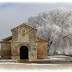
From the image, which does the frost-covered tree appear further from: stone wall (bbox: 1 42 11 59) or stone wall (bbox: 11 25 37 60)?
stone wall (bbox: 1 42 11 59)

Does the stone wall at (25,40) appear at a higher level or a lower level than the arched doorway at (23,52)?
higher

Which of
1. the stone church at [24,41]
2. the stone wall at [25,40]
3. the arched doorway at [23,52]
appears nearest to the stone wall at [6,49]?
the stone church at [24,41]

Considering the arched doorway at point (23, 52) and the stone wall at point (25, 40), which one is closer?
the stone wall at point (25, 40)

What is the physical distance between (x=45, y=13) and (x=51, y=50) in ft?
27.8

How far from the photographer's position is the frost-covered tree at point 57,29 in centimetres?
3950

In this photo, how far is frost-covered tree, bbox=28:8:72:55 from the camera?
130ft

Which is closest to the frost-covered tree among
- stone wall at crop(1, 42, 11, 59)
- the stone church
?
the stone church

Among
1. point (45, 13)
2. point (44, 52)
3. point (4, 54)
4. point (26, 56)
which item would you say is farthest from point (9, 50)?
point (45, 13)

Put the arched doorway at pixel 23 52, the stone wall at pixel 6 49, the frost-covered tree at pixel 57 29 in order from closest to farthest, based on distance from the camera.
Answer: the stone wall at pixel 6 49 → the arched doorway at pixel 23 52 → the frost-covered tree at pixel 57 29

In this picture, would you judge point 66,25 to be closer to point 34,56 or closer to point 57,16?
point 57,16

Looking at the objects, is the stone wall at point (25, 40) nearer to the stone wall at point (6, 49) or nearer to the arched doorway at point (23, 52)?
the stone wall at point (6, 49)

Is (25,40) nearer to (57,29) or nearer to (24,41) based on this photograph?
(24,41)

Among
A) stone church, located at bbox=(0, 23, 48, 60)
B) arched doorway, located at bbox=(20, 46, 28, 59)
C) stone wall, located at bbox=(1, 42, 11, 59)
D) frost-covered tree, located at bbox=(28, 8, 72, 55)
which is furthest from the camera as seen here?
frost-covered tree, located at bbox=(28, 8, 72, 55)

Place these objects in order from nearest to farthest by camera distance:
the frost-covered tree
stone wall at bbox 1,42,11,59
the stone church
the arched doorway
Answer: the stone church, stone wall at bbox 1,42,11,59, the arched doorway, the frost-covered tree
